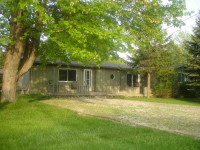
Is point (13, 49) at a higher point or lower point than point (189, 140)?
higher

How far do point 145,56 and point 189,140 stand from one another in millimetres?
14455

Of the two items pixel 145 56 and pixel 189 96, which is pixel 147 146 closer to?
pixel 145 56

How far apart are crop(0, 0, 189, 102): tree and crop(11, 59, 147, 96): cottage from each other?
4.35 metres

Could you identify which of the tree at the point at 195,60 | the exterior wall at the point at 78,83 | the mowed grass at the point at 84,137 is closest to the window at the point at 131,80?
the exterior wall at the point at 78,83

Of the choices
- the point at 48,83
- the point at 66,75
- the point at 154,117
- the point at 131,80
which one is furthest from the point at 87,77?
the point at 154,117

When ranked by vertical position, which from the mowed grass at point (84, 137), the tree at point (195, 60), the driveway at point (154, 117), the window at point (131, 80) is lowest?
the driveway at point (154, 117)

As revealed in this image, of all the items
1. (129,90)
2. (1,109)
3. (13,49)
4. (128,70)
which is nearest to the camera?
(1,109)

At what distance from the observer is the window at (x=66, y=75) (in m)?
19.1

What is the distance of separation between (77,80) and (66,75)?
45.3 inches

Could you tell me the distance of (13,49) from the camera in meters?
11.3

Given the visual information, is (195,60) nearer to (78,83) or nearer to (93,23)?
(78,83)

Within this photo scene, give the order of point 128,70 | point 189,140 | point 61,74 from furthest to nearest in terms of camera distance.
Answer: point 128,70, point 61,74, point 189,140

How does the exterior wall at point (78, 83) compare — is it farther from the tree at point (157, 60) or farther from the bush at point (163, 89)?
the tree at point (157, 60)

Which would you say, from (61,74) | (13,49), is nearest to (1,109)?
(13,49)
